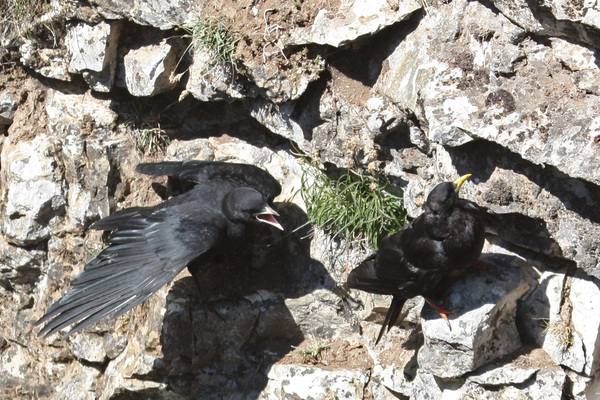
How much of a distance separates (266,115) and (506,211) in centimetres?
248

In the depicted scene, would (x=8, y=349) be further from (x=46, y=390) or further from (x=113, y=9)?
(x=113, y=9)

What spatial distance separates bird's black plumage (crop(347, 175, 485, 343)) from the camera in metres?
5.14

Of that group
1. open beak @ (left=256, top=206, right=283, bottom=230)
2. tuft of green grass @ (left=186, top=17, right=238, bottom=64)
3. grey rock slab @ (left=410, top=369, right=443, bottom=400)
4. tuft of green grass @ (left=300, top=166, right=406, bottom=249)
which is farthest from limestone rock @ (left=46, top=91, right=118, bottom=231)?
grey rock slab @ (left=410, top=369, right=443, bottom=400)

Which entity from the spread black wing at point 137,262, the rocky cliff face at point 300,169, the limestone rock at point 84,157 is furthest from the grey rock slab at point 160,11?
the spread black wing at point 137,262

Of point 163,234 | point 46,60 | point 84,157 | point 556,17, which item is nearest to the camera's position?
point 556,17

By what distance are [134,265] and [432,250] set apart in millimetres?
2463

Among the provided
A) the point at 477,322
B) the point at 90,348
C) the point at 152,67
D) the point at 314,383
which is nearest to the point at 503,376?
the point at 477,322

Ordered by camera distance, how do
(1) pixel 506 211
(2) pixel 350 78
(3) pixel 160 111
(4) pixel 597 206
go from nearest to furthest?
(4) pixel 597 206 → (1) pixel 506 211 → (2) pixel 350 78 → (3) pixel 160 111

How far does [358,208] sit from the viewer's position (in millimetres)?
6301

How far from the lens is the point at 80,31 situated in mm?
7230

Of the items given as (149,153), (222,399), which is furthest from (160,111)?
(222,399)

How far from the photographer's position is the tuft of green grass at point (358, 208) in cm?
630

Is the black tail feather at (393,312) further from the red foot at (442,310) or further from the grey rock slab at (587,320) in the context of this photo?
the grey rock slab at (587,320)

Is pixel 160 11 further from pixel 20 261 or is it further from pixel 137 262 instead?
pixel 20 261
